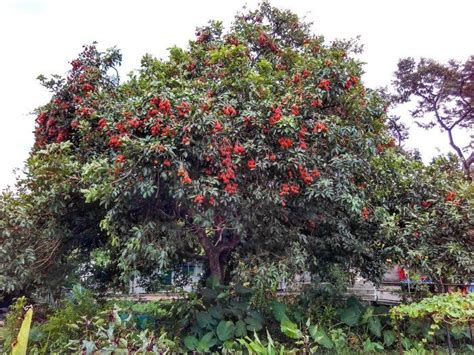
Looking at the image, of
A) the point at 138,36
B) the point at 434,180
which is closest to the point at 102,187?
the point at 138,36

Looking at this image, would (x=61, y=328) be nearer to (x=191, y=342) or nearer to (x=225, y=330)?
(x=191, y=342)

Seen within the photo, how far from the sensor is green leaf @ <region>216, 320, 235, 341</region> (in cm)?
438

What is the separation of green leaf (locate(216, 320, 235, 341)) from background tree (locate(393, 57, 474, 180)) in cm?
1143

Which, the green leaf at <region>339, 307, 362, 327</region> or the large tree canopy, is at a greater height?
the large tree canopy

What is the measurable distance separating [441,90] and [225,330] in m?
12.5

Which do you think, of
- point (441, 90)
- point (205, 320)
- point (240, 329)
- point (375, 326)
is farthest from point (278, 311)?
point (441, 90)

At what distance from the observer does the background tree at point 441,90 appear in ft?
41.7

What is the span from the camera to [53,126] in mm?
4734

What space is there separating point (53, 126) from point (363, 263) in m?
4.71

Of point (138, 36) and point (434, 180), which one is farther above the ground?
point (138, 36)

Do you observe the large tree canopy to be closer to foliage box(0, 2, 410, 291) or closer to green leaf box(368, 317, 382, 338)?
foliage box(0, 2, 410, 291)

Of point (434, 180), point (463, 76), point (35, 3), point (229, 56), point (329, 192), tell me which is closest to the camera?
point (329, 192)

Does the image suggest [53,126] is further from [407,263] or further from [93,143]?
[407,263]

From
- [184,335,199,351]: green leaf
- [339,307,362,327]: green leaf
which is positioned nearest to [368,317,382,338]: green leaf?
[339,307,362,327]: green leaf
